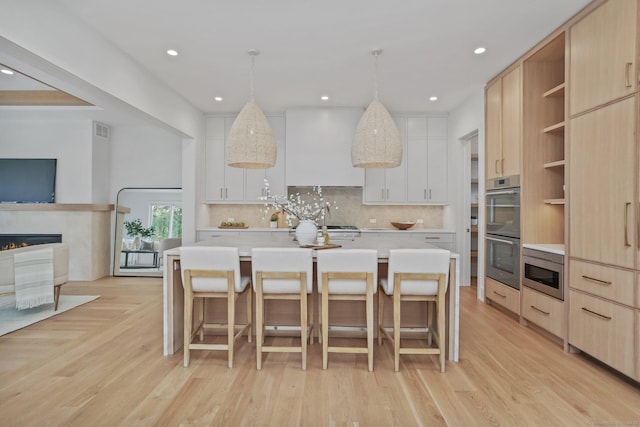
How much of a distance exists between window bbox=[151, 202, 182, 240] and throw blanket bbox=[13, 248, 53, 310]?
211 cm

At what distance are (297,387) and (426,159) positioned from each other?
14.0 feet

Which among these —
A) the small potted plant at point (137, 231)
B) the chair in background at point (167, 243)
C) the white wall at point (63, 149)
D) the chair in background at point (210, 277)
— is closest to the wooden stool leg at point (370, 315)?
the chair in background at point (210, 277)

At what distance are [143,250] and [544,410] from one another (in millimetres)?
5844

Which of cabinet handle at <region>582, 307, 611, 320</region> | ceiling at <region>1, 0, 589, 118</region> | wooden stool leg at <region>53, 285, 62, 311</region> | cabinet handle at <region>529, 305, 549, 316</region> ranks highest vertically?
ceiling at <region>1, 0, 589, 118</region>

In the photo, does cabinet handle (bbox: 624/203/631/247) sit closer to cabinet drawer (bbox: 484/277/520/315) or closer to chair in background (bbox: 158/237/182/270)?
cabinet drawer (bbox: 484/277/520/315)

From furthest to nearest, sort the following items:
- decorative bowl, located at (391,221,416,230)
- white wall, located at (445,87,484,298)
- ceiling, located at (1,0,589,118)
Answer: decorative bowl, located at (391,221,416,230)
white wall, located at (445,87,484,298)
ceiling, located at (1,0,589,118)

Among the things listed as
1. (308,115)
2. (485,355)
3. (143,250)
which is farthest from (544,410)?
(143,250)

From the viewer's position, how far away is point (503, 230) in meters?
3.90

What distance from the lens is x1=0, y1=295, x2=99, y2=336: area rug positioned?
3.49 metres

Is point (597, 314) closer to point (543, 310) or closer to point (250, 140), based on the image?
point (543, 310)

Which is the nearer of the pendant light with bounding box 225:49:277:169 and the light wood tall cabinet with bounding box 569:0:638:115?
the light wood tall cabinet with bounding box 569:0:638:115

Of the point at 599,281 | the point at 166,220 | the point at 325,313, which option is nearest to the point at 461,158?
the point at 599,281

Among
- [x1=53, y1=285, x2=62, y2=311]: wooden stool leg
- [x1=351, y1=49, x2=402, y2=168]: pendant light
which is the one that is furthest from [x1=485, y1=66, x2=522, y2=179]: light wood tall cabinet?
[x1=53, y1=285, x2=62, y2=311]: wooden stool leg

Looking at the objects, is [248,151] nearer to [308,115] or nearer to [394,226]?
[308,115]
